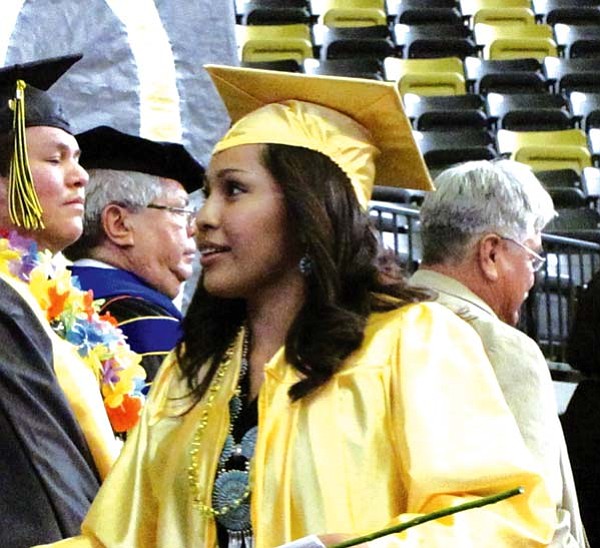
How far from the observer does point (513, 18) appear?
36.1 ft

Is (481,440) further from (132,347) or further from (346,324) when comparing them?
(132,347)

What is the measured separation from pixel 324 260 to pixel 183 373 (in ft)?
1.00

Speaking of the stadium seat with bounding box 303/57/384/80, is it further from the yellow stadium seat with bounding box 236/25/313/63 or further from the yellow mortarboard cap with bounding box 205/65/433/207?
the yellow mortarboard cap with bounding box 205/65/433/207

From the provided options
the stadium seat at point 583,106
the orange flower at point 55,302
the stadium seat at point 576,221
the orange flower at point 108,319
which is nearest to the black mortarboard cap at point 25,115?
the orange flower at point 55,302

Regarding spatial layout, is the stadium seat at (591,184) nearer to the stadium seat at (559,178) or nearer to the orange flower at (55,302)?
the stadium seat at (559,178)

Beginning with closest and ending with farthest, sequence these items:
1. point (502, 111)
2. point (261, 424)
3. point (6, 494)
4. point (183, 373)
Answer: point (261, 424)
point (183, 373)
point (6, 494)
point (502, 111)

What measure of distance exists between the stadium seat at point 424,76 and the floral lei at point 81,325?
21.4 ft

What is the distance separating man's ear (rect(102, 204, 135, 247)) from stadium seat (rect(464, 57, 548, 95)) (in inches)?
245

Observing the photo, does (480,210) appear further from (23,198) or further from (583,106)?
(583,106)

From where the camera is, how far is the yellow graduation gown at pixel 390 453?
188 centimetres

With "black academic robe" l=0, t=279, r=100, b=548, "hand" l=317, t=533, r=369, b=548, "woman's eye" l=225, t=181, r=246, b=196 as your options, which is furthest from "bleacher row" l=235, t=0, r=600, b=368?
"hand" l=317, t=533, r=369, b=548

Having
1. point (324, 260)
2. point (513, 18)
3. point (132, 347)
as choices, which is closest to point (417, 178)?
point (324, 260)

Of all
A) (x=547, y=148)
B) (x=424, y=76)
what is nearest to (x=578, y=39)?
(x=424, y=76)

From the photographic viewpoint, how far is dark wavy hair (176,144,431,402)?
2.03m
